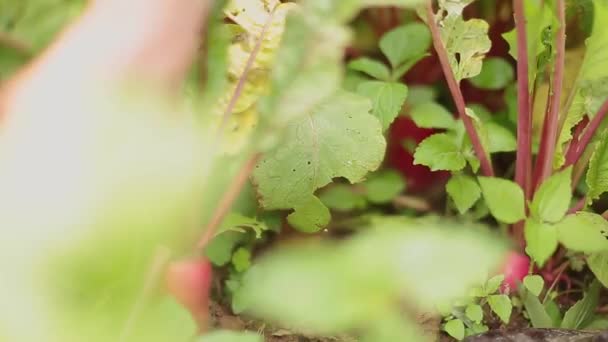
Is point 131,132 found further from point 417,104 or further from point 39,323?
point 417,104

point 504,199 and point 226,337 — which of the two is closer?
point 226,337

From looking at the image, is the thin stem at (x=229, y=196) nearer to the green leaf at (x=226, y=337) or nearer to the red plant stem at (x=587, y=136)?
the green leaf at (x=226, y=337)

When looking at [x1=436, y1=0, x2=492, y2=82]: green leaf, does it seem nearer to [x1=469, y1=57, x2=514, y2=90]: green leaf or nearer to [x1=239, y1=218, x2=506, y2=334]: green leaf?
[x1=469, y1=57, x2=514, y2=90]: green leaf

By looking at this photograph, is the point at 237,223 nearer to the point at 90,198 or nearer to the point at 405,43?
the point at 405,43

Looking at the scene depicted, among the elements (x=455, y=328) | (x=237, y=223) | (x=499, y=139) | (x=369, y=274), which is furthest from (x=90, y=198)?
(x=499, y=139)

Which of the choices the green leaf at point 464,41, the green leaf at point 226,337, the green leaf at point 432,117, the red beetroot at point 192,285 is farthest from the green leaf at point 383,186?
the green leaf at point 226,337

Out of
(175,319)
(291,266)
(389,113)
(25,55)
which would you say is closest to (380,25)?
(389,113)
